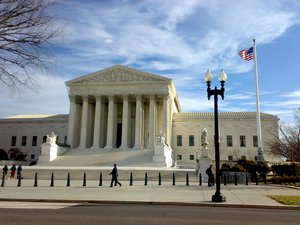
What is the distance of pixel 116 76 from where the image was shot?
68062mm

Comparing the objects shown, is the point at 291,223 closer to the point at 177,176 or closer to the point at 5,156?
the point at 177,176

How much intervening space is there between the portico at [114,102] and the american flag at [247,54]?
26305 millimetres

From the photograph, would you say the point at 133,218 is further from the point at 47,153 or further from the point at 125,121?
the point at 125,121

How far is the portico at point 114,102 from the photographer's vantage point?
6625cm

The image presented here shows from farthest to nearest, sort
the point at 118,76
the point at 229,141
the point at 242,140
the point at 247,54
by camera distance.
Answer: the point at 229,141 → the point at 242,140 → the point at 118,76 → the point at 247,54

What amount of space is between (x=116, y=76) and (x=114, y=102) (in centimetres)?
561

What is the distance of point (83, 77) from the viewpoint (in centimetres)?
6844

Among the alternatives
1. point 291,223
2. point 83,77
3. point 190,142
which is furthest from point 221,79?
point 190,142

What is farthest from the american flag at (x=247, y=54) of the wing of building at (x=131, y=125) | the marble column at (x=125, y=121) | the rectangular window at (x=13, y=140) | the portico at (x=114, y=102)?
the rectangular window at (x=13, y=140)

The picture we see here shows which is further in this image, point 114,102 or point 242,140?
point 242,140

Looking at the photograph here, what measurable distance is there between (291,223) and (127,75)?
6009 cm

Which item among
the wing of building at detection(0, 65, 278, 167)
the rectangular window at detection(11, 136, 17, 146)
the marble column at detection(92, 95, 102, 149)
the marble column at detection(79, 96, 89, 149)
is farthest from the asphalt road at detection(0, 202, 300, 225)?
the rectangular window at detection(11, 136, 17, 146)

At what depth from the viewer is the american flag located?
40844 millimetres

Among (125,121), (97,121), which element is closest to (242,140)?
(125,121)
